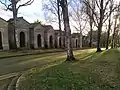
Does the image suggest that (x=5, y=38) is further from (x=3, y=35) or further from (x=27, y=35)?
(x=27, y=35)

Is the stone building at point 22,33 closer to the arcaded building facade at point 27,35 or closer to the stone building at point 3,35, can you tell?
the arcaded building facade at point 27,35

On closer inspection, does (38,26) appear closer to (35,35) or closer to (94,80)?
(35,35)

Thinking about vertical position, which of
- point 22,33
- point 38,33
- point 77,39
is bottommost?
point 77,39

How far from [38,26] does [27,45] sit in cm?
570

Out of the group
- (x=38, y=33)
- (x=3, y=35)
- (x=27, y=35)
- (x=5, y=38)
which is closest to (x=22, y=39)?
(x=27, y=35)

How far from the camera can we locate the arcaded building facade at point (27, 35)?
38125 mm

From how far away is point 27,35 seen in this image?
1759 inches

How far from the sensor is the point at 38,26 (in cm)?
4762

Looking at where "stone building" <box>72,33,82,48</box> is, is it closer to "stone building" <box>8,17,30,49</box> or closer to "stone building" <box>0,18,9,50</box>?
"stone building" <box>8,17,30,49</box>

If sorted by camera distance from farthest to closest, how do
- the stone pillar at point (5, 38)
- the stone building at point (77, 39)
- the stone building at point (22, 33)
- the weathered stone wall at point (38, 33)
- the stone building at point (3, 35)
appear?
1. the stone building at point (77, 39)
2. the weathered stone wall at point (38, 33)
3. the stone building at point (22, 33)
4. the stone pillar at point (5, 38)
5. the stone building at point (3, 35)

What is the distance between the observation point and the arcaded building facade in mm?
38125

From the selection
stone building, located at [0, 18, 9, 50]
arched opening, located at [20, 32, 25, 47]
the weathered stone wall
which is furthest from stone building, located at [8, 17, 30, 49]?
Answer: stone building, located at [0, 18, 9, 50]

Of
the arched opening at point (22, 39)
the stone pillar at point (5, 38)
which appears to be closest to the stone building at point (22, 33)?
the arched opening at point (22, 39)

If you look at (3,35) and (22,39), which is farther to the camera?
(22,39)
